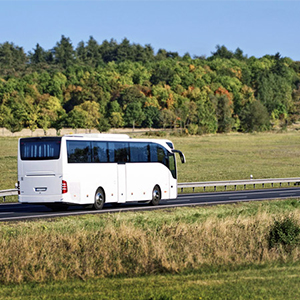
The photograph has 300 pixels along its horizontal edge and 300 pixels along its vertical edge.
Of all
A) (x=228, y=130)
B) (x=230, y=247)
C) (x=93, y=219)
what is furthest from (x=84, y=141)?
(x=228, y=130)

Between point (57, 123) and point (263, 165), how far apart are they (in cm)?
8982

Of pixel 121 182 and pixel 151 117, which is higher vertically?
pixel 151 117

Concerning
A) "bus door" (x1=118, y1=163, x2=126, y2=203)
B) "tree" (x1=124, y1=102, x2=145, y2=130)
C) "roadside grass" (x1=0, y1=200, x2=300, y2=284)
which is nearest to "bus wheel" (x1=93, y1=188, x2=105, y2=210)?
"bus door" (x1=118, y1=163, x2=126, y2=203)

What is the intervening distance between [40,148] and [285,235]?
11.5 m

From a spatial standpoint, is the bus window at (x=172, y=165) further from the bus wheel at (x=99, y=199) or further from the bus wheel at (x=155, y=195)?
the bus wheel at (x=99, y=199)

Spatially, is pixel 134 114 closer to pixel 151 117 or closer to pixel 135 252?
pixel 151 117

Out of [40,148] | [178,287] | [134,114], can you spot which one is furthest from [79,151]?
[134,114]

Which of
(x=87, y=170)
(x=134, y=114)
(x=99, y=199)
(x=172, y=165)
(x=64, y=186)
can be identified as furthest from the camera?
(x=134, y=114)

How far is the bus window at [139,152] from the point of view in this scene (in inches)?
1120

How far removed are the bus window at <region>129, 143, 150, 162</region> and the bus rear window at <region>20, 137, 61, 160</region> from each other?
15.1 ft

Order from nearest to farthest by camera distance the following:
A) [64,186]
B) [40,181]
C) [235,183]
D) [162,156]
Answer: [64,186] < [40,181] < [162,156] < [235,183]

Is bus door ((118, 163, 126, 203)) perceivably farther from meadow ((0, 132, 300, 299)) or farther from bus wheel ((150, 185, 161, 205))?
meadow ((0, 132, 300, 299))

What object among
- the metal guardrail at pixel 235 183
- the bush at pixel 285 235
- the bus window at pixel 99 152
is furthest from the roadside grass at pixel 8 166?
the bush at pixel 285 235

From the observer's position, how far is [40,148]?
82.1 ft
